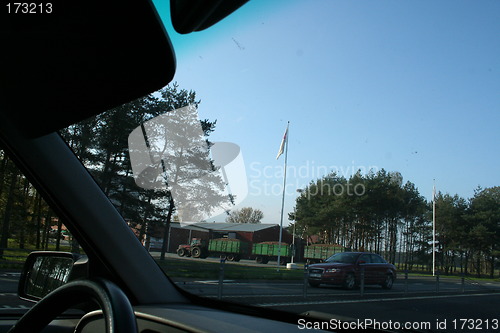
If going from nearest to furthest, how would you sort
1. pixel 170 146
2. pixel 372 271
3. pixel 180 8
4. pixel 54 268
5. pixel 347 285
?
pixel 180 8, pixel 372 271, pixel 347 285, pixel 170 146, pixel 54 268

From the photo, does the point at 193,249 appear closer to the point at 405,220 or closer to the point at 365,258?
the point at 365,258

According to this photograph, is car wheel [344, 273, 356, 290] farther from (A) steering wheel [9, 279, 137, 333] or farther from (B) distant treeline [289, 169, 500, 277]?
(A) steering wheel [9, 279, 137, 333]

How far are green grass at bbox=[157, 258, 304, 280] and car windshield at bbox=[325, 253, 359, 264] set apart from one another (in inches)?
12.1

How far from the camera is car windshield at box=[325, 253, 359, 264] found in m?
2.02

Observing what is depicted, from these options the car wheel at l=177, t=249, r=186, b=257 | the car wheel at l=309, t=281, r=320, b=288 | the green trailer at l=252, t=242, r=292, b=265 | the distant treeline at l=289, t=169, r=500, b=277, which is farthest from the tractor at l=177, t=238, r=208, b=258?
the distant treeline at l=289, t=169, r=500, b=277

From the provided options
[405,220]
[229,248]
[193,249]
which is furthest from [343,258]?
[193,249]

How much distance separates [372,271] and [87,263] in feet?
5.10

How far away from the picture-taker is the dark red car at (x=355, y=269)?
2.00 m

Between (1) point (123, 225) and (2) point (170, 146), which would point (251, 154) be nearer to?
(2) point (170, 146)

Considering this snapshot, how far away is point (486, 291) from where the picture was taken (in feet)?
6.02

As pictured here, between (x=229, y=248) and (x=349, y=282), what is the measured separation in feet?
2.59

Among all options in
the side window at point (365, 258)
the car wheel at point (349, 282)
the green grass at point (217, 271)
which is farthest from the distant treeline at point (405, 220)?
the green grass at point (217, 271)

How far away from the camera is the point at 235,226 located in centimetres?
249

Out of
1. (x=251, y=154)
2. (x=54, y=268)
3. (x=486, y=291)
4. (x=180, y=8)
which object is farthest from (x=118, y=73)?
(x=486, y=291)
